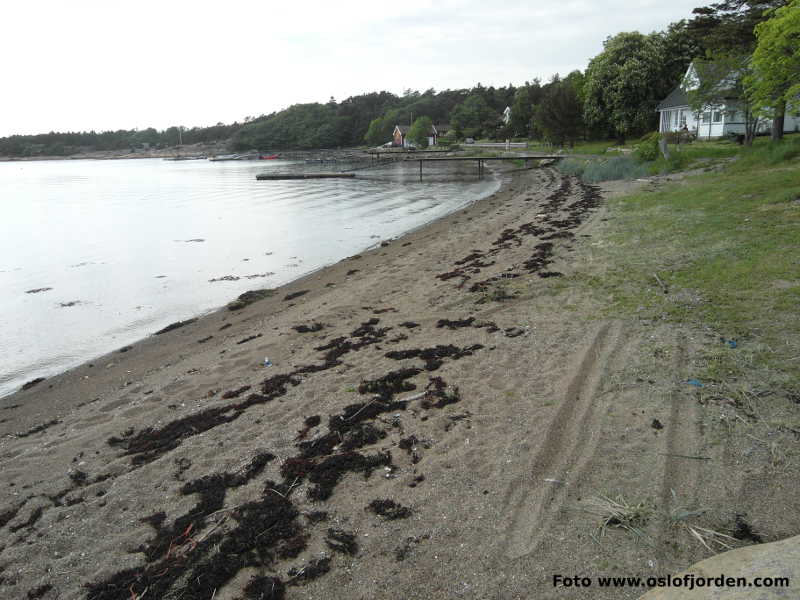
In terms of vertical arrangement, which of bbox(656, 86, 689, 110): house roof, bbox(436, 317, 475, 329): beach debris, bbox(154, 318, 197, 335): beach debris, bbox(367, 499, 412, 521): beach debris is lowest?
bbox(154, 318, 197, 335): beach debris

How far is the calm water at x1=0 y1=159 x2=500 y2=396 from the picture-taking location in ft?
38.0

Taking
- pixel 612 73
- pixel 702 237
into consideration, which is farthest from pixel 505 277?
pixel 612 73

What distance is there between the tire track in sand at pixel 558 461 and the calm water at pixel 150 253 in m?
8.89

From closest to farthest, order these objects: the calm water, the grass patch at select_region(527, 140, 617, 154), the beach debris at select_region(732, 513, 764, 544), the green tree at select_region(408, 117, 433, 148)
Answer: the beach debris at select_region(732, 513, 764, 544) < the calm water < the grass patch at select_region(527, 140, 617, 154) < the green tree at select_region(408, 117, 433, 148)

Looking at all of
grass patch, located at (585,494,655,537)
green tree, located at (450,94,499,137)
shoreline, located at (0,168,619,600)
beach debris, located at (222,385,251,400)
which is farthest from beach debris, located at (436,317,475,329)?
green tree, located at (450,94,499,137)

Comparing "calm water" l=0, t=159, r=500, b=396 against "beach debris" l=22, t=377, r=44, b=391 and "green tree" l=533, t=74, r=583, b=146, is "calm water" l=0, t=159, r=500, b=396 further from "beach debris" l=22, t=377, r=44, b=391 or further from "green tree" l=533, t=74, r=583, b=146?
"green tree" l=533, t=74, r=583, b=146

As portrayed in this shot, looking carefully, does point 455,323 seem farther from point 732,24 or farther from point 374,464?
point 732,24

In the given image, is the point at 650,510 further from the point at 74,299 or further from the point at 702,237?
the point at 74,299

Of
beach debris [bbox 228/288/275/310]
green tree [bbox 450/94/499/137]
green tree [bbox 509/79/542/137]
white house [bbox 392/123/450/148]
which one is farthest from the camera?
white house [bbox 392/123/450/148]

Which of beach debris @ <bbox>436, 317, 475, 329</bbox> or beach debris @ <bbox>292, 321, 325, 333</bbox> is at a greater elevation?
beach debris @ <bbox>436, 317, 475, 329</bbox>

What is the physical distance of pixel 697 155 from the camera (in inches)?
933

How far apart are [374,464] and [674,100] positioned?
159ft

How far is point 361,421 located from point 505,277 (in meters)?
5.60

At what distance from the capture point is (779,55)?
1535 cm
